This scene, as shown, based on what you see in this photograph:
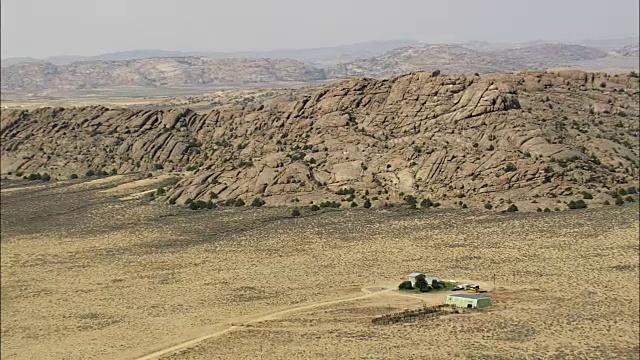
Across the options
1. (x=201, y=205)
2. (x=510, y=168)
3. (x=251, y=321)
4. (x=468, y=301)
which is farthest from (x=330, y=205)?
(x=251, y=321)

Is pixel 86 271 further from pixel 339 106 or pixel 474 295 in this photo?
pixel 339 106

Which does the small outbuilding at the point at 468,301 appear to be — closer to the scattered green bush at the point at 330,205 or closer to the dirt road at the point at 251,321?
the dirt road at the point at 251,321

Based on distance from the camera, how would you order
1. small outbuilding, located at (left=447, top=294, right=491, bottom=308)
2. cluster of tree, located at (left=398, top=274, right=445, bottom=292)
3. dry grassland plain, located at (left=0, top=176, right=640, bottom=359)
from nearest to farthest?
dry grassland plain, located at (left=0, top=176, right=640, bottom=359), small outbuilding, located at (left=447, top=294, right=491, bottom=308), cluster of tree, located at (left=398, top=274, right=445, bottom=292)

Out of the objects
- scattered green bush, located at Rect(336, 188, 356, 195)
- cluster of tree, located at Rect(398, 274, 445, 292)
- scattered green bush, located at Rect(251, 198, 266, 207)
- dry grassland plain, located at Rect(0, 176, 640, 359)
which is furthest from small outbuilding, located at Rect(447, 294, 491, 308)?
scattered green bush, located at Rect(251, 198, 266, 207)

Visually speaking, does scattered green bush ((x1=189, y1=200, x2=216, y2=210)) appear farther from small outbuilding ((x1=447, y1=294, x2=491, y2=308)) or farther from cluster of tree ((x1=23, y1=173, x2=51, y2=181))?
small outbuilding ((x1=447, y1=294, x2=491, y2=308))

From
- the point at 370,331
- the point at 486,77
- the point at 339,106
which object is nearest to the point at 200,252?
the point at 370,331
